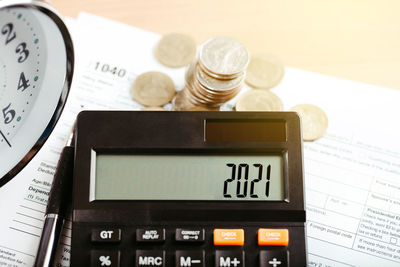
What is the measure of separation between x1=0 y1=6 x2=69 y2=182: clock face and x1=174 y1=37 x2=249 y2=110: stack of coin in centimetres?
20

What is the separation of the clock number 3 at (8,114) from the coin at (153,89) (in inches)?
7.6

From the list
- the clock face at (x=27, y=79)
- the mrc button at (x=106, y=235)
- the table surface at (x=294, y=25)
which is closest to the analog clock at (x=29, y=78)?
the clock face at (x=27, y=79)

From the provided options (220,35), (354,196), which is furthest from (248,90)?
(354,196)

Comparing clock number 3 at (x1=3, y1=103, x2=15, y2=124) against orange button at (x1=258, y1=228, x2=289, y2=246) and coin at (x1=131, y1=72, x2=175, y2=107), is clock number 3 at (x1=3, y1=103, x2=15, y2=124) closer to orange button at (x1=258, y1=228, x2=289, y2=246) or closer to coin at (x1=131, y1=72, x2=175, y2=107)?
coin at (x1=131, y1=72, x2=175, y2=107)

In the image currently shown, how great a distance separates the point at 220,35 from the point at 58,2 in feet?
0.87

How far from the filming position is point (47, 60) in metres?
0.57

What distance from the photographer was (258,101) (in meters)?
0.72

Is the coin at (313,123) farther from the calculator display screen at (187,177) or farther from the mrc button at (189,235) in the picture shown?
the mrc button at (189,235)

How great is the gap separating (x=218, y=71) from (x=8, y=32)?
27cm

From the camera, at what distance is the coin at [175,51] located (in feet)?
2.46

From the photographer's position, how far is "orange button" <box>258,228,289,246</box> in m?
0.57

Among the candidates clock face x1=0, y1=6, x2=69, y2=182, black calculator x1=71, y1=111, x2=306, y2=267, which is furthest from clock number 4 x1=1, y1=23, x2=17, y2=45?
black calculator x1=71, y1=111, x2=306, y2=267

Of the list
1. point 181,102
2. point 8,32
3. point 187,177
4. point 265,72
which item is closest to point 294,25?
point 265,72

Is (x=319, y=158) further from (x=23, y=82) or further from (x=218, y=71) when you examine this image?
(x=23, y=82)
